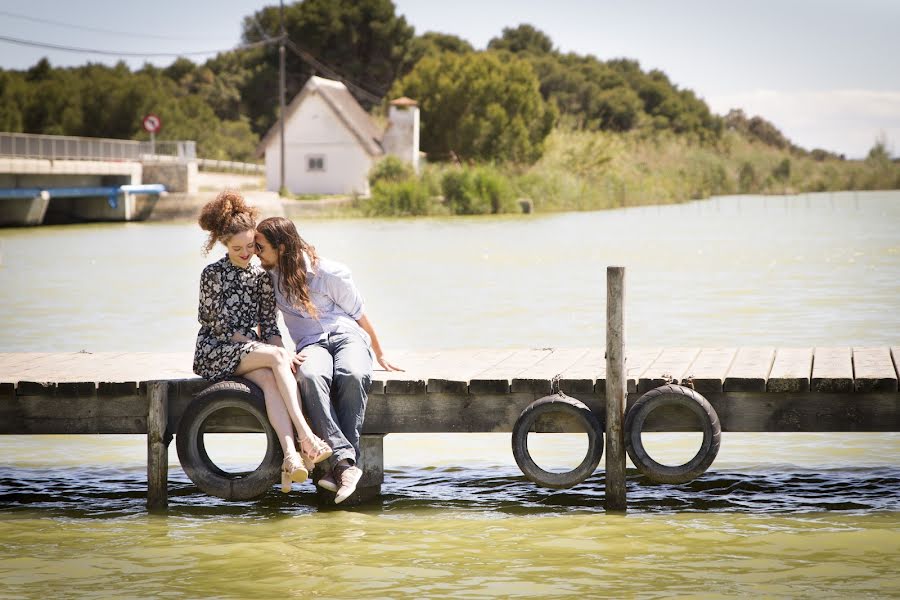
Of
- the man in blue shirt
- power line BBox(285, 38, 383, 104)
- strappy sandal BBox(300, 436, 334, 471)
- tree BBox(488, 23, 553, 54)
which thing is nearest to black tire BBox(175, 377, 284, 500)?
the man in blue shirt

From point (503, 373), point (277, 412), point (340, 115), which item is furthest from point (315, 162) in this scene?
point (277, 412)

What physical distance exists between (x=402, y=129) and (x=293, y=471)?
56070mm

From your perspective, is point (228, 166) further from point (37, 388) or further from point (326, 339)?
point (326, 339)

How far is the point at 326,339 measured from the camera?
891 cm

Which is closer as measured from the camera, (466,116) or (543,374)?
(543,374)

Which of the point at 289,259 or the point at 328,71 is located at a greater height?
the point at 328,71

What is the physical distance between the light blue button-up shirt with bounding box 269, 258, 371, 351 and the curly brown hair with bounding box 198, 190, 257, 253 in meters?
0.35

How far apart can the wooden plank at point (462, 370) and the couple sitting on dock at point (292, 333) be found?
489mm

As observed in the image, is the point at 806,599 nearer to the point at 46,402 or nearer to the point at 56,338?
the point at 46,402

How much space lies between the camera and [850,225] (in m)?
46.8

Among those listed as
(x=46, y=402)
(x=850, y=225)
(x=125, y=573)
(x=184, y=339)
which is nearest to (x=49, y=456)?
(x=46, y=402)

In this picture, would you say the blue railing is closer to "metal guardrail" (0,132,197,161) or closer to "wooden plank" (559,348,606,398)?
"metal guardrail" (0,132,197,161)

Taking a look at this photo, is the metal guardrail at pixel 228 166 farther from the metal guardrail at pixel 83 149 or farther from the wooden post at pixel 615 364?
the wooden post at pixel 615 364

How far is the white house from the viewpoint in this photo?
207ft
